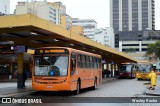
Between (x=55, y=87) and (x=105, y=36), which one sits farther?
(x=105, y=36)

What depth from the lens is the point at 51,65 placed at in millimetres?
19328

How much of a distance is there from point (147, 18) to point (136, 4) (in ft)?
30.6

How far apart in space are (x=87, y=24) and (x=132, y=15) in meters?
24.3

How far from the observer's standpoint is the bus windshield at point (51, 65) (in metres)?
19.2

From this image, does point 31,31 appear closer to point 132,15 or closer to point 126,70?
point 126,70

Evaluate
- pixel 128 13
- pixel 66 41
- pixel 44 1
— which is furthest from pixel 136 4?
pixel 66 41

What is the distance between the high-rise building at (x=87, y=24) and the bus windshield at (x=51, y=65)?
6233 inches

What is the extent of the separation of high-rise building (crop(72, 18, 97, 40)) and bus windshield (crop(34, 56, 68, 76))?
158 metres

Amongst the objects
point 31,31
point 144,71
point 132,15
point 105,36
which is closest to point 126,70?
point 144,71

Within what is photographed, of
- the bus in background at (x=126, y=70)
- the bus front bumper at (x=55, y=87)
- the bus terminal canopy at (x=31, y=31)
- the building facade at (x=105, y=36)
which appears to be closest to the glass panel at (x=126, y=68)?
the bus in background at (x=126, y=70)

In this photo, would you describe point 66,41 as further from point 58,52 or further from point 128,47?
point 128,47

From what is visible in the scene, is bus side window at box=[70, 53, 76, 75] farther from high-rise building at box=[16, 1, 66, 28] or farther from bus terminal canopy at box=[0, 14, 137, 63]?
high-rise building at box=[16, 1, 66, 28]

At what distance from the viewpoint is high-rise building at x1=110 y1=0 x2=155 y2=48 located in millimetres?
181100

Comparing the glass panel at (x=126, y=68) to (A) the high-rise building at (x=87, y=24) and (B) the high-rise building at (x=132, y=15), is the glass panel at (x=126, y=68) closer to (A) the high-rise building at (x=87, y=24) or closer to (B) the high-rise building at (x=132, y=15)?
(A) the high-rise building at (x=87, y=24)
